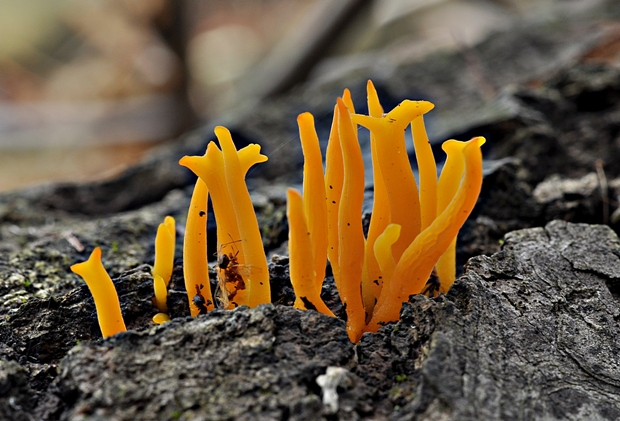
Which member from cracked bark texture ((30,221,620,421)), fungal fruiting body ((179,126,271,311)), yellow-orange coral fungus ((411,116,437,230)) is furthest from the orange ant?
yellow-orange coral fungus ((411,116,437,230))

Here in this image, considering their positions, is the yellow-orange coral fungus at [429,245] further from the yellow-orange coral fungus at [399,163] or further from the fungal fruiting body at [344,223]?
the yellow-orange coral fungus at [399,163]

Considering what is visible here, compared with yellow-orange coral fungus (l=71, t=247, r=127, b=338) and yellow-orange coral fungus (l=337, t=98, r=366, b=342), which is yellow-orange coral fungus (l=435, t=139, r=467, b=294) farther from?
yellow-orange coral fungus (l=71, t=247, r=127, b=338)

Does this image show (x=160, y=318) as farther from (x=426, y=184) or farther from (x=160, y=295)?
(x=426, y=184)

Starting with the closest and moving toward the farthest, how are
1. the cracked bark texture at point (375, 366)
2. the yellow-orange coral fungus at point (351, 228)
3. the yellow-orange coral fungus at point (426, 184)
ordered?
the cracked bark texture at point (375, 366), the yellow-orange coral fungus at point (351, 228), the yellow-orange coral fungus at point (426, 184)

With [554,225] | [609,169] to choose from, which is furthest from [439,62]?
[554,225]

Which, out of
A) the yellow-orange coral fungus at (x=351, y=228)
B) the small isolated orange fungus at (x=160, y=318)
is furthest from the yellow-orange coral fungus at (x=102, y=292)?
the yellow-orange coral fungus at (x=351, y=228)

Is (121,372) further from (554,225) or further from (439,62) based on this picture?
(439,62)

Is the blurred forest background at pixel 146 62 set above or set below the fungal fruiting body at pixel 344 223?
above
